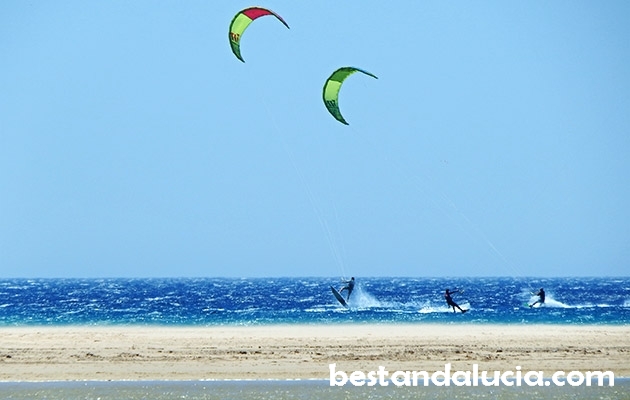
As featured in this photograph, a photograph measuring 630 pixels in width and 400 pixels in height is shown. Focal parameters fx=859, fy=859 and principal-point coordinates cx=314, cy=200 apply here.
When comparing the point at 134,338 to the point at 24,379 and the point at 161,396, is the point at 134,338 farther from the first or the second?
the point at 161,396

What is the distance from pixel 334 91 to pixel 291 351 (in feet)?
22.1

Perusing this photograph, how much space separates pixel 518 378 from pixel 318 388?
150 inches

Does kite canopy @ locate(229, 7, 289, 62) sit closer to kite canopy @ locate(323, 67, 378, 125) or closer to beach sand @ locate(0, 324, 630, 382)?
kite canopy @ locate(323, 67, 378, 125)

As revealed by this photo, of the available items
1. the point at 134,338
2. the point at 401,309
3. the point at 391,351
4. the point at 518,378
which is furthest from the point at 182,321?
the point at 518,378

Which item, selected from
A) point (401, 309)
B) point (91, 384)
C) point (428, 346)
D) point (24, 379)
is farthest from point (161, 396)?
point (401, 309)

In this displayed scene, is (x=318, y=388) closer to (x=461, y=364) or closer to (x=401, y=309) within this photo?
(x=461, y=364)

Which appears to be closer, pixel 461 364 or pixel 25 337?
pixel 461 364

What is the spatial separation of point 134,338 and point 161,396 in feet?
27.4

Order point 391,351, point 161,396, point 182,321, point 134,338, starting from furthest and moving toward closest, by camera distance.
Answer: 1. point 182,321
2. point 134,338
3. point 391,351
4. point 161,396

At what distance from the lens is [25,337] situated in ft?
72.9

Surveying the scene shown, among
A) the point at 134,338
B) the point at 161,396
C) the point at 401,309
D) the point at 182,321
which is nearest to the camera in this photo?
the point at 161,396
